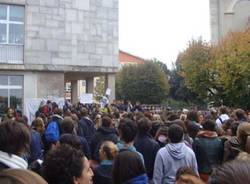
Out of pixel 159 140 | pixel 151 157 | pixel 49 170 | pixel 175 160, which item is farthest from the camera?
pixel 159 140

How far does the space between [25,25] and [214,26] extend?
3204 cm

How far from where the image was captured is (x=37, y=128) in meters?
9.23

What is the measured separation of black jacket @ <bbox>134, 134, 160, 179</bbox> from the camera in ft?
23.8

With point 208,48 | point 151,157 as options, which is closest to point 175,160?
point 151,157

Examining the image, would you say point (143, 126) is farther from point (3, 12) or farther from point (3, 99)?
point (3, 12)

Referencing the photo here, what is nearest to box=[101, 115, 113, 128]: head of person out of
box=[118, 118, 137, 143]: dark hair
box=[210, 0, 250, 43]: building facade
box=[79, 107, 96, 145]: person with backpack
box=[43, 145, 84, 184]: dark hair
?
box=[118, 118, 137, 143]: dark hair

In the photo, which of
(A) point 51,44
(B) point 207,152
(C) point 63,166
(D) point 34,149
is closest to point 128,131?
(B) point 207,152

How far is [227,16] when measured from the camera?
52812 mm

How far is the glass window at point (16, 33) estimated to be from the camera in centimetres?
2638

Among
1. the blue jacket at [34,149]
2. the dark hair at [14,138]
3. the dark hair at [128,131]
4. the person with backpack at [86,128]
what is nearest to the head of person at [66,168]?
the dark hair at [14,138]

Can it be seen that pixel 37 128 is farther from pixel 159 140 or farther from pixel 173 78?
pixel 173 78

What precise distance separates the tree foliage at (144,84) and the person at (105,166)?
179 feet

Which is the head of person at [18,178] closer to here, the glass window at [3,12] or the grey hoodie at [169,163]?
the grey hoodie at [169,163]

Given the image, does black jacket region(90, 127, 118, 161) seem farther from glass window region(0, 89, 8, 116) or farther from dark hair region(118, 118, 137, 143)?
glass window region(0, 89, 8, 116)
